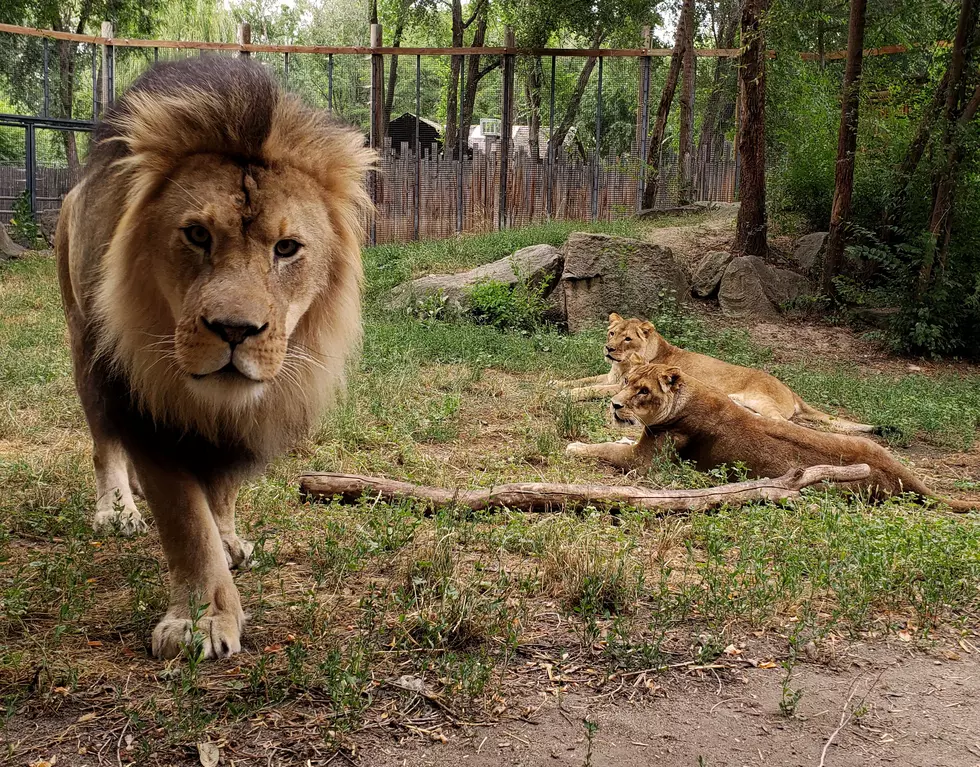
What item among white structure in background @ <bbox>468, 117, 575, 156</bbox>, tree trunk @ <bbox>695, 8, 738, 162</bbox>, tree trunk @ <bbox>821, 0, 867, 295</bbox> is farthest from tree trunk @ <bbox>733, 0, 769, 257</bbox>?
white structure in background @ <bbox>468, 117, 575, 156</bbox>

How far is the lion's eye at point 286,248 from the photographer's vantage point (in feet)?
10.3

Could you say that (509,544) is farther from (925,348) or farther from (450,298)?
(925,348)

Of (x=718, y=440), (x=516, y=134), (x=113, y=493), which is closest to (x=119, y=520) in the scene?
(x=113, y=493)

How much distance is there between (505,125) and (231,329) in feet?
47.7

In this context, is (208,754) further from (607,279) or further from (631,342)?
(607,279)

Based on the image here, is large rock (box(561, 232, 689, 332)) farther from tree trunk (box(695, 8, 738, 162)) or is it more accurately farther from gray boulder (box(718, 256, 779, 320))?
tree trunk (box(695, 8, 738, 162))

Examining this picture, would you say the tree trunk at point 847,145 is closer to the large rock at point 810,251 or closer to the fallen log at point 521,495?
the large rock at point 810,251

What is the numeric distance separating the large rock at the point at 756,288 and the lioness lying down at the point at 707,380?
4287 millimetres

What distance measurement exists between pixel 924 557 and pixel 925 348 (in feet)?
27.2

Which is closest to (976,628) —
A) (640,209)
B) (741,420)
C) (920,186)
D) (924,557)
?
(924,557)

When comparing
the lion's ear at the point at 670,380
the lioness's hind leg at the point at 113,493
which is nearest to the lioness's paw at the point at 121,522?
the lioness's hind leg at the point at 113,493

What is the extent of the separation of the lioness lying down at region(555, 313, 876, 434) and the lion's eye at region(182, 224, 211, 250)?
496cm

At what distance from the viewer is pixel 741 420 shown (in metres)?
5.87

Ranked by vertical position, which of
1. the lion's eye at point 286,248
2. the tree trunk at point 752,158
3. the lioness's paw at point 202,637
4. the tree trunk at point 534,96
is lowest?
the lioness's paw at point 202,637
